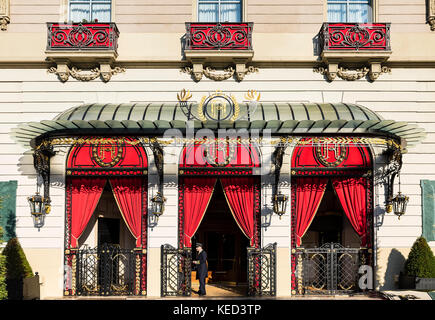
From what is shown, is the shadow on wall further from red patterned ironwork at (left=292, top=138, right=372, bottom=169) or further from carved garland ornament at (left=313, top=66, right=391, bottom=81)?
carved garland ornament at (left=313, top=66, right=391, bottom=81)

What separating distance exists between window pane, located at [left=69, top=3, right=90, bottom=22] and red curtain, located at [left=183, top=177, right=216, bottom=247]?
5.58 metres

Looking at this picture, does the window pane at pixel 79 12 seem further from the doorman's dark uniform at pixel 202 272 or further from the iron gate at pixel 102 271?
the doorman's dark uniform at pixel 202 272

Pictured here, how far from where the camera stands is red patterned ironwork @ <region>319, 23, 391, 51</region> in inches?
581

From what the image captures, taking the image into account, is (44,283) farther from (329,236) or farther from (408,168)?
(408,168)

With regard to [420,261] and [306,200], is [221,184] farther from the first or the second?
[420,261]

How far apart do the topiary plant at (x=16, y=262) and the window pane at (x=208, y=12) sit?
25.9 feet

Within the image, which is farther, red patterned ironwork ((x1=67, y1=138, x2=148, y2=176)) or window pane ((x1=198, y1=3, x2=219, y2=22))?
window pane ((x1=198, y1=3, x2=219, y2=22))

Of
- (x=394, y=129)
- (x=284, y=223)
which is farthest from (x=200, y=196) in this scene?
(x=394, y=129)

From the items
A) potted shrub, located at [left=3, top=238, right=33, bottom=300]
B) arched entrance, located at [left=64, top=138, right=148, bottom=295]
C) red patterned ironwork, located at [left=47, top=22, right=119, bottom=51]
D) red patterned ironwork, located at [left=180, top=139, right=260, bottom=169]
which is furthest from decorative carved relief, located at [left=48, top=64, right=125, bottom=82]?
potted shrub, located at [left=3, top=238, right=33, bottom=300]

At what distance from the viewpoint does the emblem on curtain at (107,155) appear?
Result: 48.1 ft

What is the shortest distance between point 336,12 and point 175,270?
8.49 meters

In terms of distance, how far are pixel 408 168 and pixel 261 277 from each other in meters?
4.90

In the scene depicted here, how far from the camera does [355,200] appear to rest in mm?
14531

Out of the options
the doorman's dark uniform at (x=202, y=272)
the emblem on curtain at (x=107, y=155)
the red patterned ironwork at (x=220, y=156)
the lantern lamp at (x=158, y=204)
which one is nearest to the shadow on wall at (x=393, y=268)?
the red patterned ironwork at (x=220, y=156)
